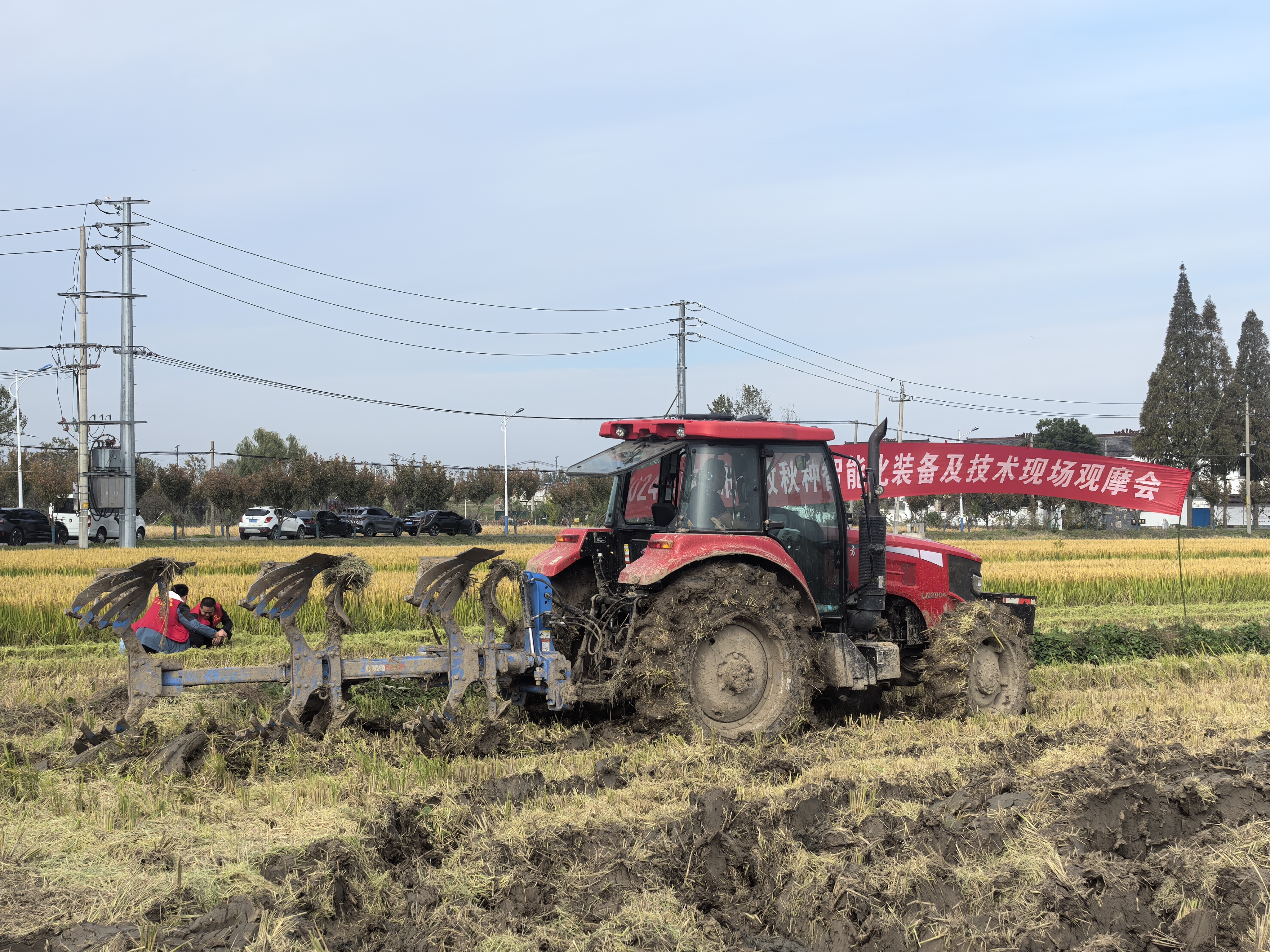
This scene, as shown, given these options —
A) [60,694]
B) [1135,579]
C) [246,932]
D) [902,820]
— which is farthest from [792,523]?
[1135,579]

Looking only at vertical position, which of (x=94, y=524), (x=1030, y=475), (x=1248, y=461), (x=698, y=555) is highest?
(x=1248, y=461)

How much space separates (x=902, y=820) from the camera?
4762 millimetres

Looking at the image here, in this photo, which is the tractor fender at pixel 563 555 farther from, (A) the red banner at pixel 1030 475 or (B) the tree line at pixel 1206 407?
(B) the tree line at pixel 1206 407

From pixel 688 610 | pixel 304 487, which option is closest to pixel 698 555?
pixel 688 610

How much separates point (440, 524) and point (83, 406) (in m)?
17.2

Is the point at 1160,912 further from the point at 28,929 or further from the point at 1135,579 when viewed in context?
the point at 1135,579

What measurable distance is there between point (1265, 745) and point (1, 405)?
81.3 metres

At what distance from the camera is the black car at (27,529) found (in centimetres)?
3662

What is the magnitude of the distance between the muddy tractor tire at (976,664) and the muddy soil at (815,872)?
2165mm

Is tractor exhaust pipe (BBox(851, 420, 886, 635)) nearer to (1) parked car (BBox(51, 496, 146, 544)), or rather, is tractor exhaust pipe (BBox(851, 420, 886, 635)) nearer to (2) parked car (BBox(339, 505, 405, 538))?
(1) parked car (BBox(51, 496, 146, 544))

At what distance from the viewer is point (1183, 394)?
66.4 meters

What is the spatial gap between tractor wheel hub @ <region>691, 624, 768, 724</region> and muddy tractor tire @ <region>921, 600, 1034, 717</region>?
1653 millimetres

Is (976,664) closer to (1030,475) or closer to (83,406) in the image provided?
(1030,475)

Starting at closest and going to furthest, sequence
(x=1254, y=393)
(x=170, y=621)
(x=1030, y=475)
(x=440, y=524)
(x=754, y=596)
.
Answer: (x=754, y=596) < (x=170, y=621) < (x=1030, y=475) < (x=440, y=524) < (x=1254, y=393)
